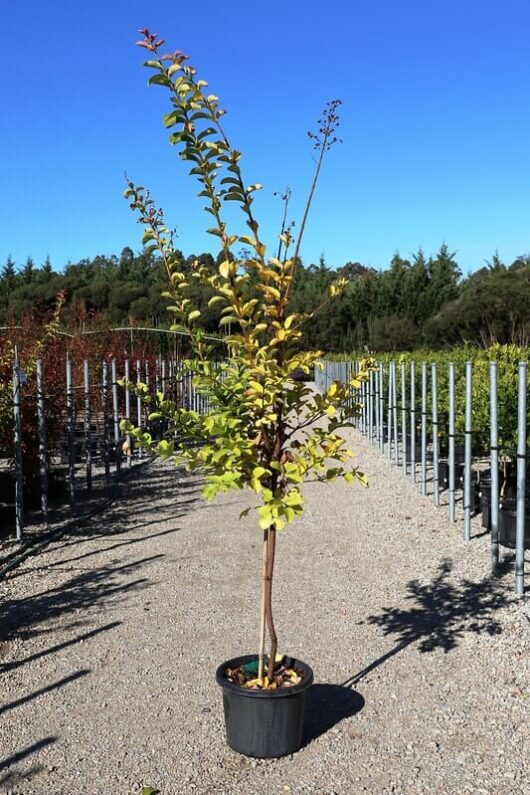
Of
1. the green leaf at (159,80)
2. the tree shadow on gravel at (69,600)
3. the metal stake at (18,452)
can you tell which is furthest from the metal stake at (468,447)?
the green leaf at (159,80)

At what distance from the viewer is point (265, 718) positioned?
10.4 ft

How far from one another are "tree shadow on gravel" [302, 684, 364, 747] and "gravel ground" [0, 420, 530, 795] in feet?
0.04

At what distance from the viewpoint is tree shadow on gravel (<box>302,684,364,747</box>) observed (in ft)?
11.5

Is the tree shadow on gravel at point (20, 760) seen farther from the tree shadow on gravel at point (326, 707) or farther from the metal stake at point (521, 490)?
the metal stake at point (521, 490)

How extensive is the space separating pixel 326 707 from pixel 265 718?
2.11 ft

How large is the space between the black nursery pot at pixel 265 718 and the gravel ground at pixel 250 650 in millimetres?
62

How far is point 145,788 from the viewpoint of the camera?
2967 millimetres

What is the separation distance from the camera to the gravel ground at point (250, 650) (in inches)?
124

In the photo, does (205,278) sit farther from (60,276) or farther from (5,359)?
(60,276)

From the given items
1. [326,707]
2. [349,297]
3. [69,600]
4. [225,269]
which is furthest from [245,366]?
[349,297]

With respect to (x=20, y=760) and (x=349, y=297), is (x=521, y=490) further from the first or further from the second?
(x=349, y=297)

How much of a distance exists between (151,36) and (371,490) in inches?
322

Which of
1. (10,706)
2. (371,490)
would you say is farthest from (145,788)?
(371,490)

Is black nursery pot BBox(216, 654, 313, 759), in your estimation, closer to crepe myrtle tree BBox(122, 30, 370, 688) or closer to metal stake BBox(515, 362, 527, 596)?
crepe myrtle tree BBox(122, 30, 370, 688)
